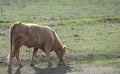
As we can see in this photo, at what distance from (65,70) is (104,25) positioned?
1462 centimetres

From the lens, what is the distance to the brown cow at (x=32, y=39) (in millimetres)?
15781

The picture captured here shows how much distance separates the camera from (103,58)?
1895 cm

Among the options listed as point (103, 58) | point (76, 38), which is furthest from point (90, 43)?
point (103, 58)

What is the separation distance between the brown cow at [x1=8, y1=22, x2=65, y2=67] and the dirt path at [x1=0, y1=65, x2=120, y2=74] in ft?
1.77

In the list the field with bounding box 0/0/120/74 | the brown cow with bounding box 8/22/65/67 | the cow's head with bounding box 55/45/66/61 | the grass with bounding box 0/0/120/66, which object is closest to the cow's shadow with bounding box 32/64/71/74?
the field with bounding box 0/0/120/74

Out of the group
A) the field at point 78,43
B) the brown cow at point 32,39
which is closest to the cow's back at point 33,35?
the brown cow at point 32,39

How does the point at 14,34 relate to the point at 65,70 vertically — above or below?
above

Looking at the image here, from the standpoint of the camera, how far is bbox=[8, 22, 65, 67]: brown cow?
1578 centimetres

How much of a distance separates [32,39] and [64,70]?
231 cm

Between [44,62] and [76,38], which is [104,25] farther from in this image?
[44,62]

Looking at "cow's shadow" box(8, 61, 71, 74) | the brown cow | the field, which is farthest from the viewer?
the field

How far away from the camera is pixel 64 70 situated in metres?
16.3

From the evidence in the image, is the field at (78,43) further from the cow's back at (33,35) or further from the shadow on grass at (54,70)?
the cow's back at (33,35)

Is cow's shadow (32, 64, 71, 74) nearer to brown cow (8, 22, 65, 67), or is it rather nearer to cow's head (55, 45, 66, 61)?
brown cow (8, 22, 65, 67)
